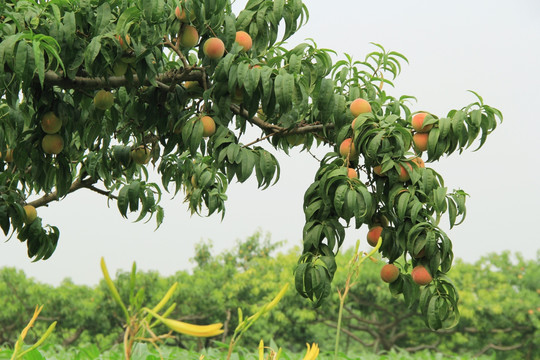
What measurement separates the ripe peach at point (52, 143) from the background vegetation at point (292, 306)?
324 inches

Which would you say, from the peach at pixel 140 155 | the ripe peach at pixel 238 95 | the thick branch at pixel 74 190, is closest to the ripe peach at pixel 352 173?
the ripe peach at pixel 238 95

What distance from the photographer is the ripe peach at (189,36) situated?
276 centimetres

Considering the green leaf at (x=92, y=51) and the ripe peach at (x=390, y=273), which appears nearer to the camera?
the green leaf at (x=92, y=51)

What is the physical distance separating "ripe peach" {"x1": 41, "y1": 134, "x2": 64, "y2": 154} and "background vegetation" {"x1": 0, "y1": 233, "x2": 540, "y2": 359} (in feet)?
27.0

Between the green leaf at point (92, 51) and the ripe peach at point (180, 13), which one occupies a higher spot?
the ripe peach at point (180, 13)

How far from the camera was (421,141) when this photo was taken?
9.30 feet

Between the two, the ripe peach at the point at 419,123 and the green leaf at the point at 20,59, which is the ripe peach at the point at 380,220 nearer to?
the ripe peach at the point at 419,123

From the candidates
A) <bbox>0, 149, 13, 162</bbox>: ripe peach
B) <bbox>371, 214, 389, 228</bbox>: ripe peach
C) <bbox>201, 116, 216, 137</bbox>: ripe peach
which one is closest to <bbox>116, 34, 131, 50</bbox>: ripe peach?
<bbox>201, 116, 216, 137</bbox>: ripe peach

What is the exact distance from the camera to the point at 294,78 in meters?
2.72

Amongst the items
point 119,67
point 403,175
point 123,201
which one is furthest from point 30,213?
point 403,175

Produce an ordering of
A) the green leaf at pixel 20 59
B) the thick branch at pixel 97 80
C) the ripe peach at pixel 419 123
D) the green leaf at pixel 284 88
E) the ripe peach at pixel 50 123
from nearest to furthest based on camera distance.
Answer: the green leaf at pixel 20 59, the green leaf at pixel 284 88, the ripe peach at pixel 419 123, the thick branch at pixel 97 80, the ripe peach at pixel 50 123

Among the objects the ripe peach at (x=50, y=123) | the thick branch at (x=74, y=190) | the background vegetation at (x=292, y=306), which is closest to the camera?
the ripe peach at (x=50, y=123)

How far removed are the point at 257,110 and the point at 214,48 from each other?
33cm

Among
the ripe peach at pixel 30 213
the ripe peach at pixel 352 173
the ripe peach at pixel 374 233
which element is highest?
the ripe peach at pixel 352 173
